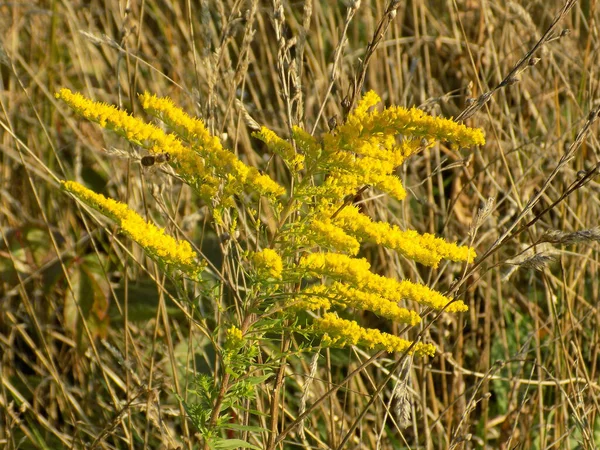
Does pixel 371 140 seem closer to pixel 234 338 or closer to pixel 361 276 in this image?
pixel 361 276

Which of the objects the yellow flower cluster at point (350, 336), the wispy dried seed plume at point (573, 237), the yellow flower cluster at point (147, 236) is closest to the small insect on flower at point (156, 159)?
the yellow flower cluster at point (147, 236)

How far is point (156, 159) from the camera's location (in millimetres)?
1221

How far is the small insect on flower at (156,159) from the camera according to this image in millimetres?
1209

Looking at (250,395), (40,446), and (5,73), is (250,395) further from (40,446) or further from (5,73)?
(5,73)

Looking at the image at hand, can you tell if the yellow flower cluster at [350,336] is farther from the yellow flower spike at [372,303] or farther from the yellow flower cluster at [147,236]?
the yellow flower cluster at [147,236]

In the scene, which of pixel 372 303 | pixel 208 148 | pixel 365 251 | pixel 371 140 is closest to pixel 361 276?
pixel 372 303

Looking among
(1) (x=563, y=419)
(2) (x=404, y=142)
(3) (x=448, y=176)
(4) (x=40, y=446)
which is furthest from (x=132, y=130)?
(3) (x=448, y=176)

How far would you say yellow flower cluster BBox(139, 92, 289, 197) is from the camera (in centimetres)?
113

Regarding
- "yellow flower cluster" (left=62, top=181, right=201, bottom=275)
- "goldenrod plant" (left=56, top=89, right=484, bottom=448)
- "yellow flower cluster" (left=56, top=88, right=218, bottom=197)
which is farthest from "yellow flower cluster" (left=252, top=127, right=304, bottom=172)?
"yellow flower cluster" (left=62, top=181, right=201, bottom=275)

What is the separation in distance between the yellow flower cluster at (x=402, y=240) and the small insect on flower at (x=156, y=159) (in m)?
0.30

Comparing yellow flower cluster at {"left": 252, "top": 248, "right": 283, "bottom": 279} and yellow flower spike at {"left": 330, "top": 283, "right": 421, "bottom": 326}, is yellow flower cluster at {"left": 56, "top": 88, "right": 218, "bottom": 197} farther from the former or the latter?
yellow flower spike at {"left": 330, "top": 283, "right": 421, "bottom": 326}

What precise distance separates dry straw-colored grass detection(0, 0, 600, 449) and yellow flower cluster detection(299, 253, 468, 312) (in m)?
0.56

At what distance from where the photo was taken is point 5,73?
3135 millimetres

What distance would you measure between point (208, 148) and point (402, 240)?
0.34 metres
